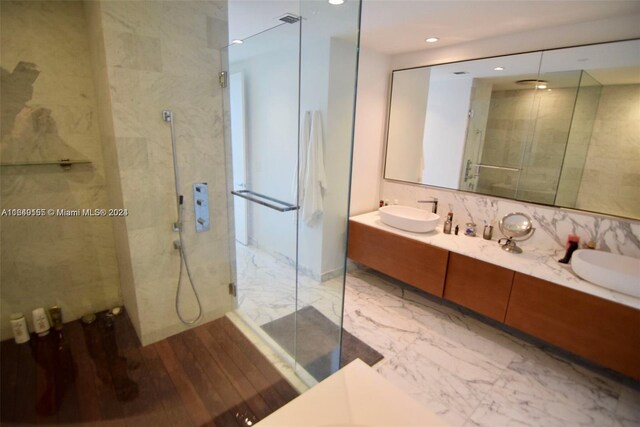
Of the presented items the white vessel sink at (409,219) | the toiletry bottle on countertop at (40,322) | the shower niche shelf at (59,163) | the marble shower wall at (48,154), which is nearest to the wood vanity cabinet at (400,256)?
the white vessel sink at (409,219)

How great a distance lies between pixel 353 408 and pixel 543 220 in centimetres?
218

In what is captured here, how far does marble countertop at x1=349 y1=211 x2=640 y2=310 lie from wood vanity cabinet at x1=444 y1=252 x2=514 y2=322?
0.06 metres

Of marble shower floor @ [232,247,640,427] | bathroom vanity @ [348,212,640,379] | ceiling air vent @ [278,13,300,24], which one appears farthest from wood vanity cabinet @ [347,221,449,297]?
ceiling air vent @ [278,13,300,24]

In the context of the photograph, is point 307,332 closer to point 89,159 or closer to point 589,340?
point 589,340

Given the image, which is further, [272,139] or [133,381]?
[272,139]

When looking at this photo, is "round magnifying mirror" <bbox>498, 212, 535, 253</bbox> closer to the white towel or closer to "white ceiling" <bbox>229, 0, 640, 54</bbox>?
"white ceiling" <bbox>229, 0, 640, 54</bbox>

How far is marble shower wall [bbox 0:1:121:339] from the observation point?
1.87 metres

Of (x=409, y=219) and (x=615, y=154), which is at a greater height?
(x=615, y=154)

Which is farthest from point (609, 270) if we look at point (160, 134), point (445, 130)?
point (160, 134)

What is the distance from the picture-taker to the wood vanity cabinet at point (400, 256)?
261 centimetres

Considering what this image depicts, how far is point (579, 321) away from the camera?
1930 mm

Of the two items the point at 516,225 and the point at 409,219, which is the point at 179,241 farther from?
the point at 516,225

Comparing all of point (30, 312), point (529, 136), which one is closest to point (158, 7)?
point (30, 312)

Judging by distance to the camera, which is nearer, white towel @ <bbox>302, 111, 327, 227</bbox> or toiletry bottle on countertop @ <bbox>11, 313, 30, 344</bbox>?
toiletry bottle on countertop @ <bbox>11, 313, 30, 344</bbox>
